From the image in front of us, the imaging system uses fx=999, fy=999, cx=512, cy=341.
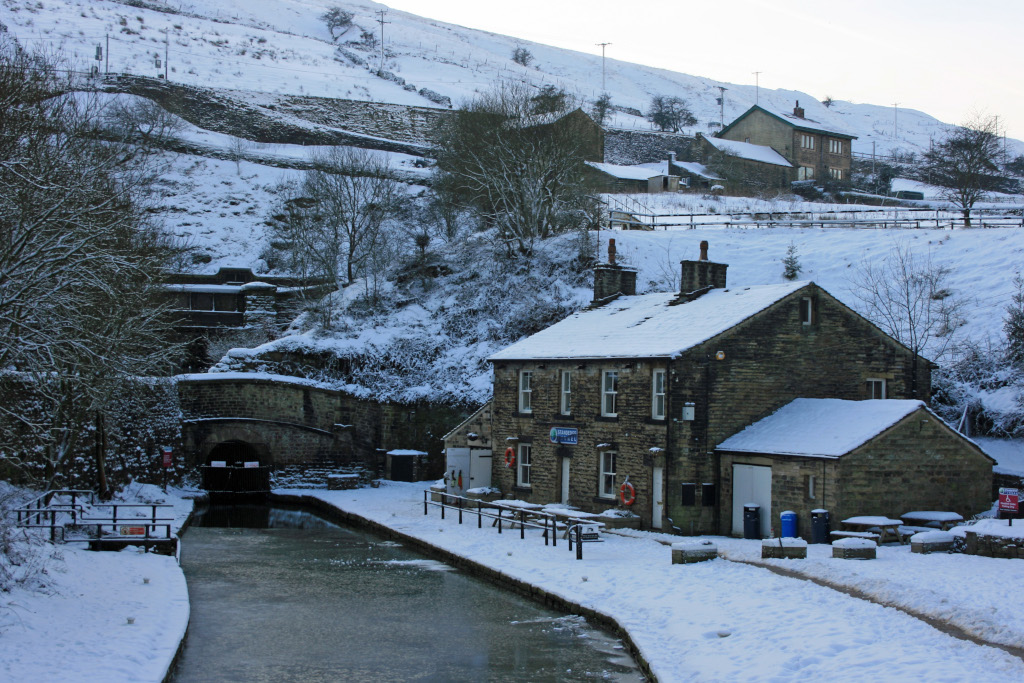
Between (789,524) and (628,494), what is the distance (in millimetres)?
4560

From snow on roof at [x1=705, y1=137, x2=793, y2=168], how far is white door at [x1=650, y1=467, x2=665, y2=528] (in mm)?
49562

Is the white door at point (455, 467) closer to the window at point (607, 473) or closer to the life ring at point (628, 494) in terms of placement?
the window at point (607, 473)

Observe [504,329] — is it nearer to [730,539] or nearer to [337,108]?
[730,539]

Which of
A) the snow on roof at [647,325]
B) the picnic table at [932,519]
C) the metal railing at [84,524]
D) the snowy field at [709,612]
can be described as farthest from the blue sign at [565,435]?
the metal railing at [84,524]

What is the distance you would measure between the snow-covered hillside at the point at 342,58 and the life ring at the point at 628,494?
3029 centimetres

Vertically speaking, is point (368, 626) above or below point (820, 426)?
below

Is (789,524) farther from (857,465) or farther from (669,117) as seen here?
(669,117)

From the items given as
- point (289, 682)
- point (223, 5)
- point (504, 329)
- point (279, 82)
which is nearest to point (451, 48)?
point (223, 5)

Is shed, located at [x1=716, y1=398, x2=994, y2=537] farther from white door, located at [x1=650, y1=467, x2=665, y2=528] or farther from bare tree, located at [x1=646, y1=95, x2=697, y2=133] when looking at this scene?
bare tree, located at [x1=646, y1=95, x2=697, y2=133]

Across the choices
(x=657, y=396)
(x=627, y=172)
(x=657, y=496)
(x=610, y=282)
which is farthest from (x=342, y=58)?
(x=657, y=496)

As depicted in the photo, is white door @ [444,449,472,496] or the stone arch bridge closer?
white door @ [444,449,472,496]

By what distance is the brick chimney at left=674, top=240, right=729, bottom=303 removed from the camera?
2856cm

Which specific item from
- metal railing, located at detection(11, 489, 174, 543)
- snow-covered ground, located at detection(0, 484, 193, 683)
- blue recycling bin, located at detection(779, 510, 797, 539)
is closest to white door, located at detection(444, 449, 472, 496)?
metal railing, located at detection(11, 489, 174, 543)

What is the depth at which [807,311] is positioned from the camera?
2577cm
